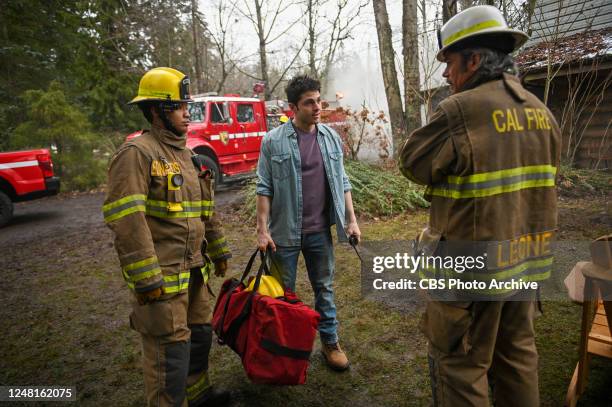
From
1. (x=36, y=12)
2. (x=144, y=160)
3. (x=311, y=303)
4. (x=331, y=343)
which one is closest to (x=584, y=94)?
(x=311, y=303)

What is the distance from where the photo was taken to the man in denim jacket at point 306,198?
2637mm

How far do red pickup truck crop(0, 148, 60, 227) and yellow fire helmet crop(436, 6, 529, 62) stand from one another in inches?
330

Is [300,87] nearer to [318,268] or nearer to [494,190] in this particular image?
[318,268]

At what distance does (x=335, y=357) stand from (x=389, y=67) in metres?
7.55

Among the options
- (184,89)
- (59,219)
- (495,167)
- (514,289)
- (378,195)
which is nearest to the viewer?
(495,167)

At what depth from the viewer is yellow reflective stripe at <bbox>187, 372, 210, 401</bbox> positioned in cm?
233

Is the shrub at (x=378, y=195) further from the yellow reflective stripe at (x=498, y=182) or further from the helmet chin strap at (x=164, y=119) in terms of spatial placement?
the yellow reflective stripe at (x=498, y=182)

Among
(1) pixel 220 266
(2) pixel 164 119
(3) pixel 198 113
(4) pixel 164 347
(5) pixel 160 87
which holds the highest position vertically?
(3) pixel 198 113

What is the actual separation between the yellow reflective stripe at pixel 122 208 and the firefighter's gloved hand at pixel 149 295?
39 cm

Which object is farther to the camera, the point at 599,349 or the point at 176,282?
the point at 599,349

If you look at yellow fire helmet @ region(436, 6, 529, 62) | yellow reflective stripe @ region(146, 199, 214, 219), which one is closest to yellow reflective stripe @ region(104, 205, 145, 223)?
yellow reflective stripe @ region(146, 199, 214, 219)

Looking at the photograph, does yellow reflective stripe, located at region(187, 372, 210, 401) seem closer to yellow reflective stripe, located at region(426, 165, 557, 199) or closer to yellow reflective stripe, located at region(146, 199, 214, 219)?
yellow reflective stripe, located at region(146, 199, 214, 219)

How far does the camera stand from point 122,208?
1799 millimetres

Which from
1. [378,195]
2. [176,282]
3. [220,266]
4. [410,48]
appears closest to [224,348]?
[220,266]
